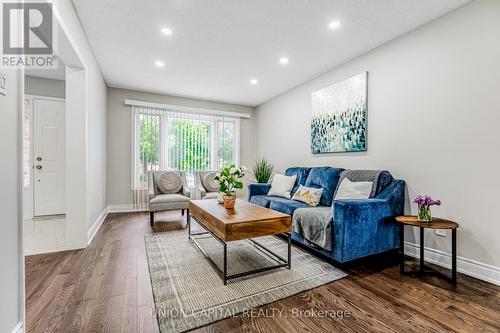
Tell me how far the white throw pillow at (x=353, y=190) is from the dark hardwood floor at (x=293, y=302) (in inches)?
29.1

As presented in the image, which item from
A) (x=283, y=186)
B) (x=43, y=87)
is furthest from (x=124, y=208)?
(x=283, y=186)

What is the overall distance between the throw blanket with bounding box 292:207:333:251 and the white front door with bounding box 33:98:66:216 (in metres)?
4.45

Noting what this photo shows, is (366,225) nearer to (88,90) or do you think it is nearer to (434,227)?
(434,227)

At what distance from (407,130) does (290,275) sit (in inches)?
83.2

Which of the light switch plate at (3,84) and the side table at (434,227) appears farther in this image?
the side table at (434,227)

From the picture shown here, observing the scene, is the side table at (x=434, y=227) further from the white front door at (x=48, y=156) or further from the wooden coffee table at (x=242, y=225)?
the white front door at (x=48, y=156)

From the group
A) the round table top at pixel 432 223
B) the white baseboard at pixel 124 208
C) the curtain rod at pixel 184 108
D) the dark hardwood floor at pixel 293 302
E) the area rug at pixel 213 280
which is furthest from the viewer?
the curtain rod at pixel 184 108

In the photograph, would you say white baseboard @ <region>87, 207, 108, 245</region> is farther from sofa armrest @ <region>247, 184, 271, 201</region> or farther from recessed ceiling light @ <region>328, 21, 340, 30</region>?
recessed ceiling light @ <region>328, 21, 340, 30</region>

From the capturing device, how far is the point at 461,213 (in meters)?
2.23

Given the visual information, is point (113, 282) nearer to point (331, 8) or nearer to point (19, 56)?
point (19, 56)

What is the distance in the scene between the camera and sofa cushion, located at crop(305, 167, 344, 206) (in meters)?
3.21

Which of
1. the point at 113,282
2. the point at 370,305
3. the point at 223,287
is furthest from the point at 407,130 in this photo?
the point at 113,282

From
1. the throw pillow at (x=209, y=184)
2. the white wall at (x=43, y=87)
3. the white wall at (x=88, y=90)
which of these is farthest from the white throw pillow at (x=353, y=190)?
the white wall at (x=43, y=87)

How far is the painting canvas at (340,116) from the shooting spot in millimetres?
3162
